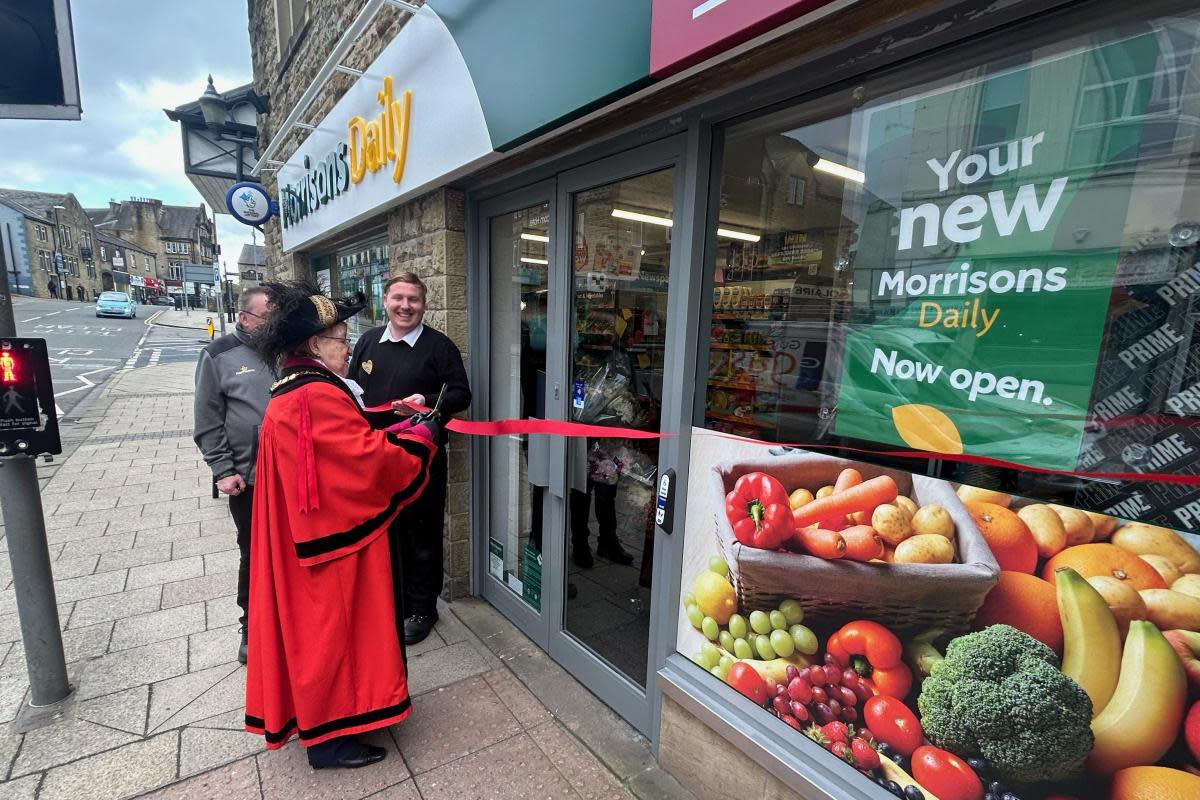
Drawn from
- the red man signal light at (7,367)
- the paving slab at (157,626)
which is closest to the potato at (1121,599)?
the red man signal light at (7,367)

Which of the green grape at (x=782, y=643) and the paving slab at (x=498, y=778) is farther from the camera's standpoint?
the paving slab at (x=498, y=778)

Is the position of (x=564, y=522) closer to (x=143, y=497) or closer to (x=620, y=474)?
(x=620, y=474)

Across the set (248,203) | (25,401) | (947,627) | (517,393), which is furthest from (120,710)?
(248,203)

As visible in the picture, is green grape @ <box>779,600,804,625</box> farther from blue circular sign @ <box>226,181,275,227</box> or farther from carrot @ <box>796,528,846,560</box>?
blue circular sign @ <box>226,181,275,227</box>

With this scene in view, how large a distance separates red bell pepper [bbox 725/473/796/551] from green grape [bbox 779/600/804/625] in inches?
7.4

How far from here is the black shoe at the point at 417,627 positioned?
3.13m

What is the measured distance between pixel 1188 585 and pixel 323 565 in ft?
8.20

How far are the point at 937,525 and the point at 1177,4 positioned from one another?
121cm

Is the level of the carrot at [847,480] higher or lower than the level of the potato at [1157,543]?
lower

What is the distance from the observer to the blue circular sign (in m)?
5.62

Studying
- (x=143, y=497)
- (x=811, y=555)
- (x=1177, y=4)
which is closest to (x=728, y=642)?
(x=811, y=555)

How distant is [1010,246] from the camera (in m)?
1.28

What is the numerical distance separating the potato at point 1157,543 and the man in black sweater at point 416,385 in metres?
2.62

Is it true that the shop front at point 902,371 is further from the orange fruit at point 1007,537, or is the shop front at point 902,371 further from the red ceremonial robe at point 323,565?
the red ceremonial robe at point 323,565
